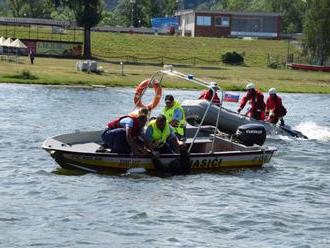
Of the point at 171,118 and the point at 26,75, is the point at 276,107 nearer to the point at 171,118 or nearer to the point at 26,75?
the point at 171,118

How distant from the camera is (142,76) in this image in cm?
5612

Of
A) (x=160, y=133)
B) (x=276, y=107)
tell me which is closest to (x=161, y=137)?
(x=160, y=133)

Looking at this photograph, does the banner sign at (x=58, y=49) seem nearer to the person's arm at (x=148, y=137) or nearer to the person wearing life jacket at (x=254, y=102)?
the person wearing life jacket at (x=254, y=102)

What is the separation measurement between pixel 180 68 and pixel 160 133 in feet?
151

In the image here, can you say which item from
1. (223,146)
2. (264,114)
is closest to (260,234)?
(223,146)

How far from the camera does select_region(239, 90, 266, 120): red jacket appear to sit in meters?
28.3

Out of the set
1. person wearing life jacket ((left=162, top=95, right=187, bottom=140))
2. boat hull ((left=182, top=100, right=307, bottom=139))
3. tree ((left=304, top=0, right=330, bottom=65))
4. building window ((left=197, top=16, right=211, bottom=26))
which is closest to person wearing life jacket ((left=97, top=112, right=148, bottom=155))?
person wearing life jacket ((left=162, top=95, right=187, bottom=140))

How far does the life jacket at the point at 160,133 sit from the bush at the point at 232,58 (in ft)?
190

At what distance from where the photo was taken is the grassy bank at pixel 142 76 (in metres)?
50.4

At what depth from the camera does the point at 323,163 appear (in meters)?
23.7

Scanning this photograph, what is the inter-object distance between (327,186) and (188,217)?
541 centimetres

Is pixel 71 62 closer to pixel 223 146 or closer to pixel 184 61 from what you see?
pixel 184 61

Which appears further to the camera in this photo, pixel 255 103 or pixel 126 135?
pixel 255 103

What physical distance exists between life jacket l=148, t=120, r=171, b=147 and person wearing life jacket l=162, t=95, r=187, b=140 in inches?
52.9
